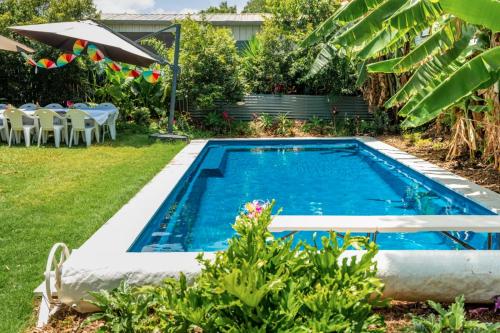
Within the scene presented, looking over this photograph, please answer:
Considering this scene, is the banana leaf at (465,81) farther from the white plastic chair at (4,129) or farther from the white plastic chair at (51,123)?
the white plastic chair at (4,129)

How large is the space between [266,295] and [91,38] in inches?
428

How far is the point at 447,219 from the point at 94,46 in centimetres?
1033

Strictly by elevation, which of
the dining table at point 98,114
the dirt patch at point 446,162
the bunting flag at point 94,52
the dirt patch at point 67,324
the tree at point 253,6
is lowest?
the dirt patch at point 67,324

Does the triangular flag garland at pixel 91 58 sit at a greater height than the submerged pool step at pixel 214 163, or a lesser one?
greater

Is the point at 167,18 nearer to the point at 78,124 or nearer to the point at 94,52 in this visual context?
the point at 94,52

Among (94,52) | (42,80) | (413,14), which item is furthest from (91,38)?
(413,14)

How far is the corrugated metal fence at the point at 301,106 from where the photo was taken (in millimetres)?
16594

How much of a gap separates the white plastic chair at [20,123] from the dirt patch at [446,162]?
949 cm

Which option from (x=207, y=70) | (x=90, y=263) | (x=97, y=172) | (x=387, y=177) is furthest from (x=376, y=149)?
(x=90, y=263)

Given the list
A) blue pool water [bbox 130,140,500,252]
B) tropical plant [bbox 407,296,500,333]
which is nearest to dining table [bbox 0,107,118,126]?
blue pool water [bbox 130,140,500,252]

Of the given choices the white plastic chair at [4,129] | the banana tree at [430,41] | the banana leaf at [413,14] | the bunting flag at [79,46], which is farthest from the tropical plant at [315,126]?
the banana leaf at [413,14]

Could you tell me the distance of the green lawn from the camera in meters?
4.21

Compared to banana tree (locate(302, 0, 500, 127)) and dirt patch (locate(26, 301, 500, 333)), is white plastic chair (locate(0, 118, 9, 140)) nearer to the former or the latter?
banana tree (locate(302, 0, 500, 127))

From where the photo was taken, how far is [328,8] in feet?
52.2
